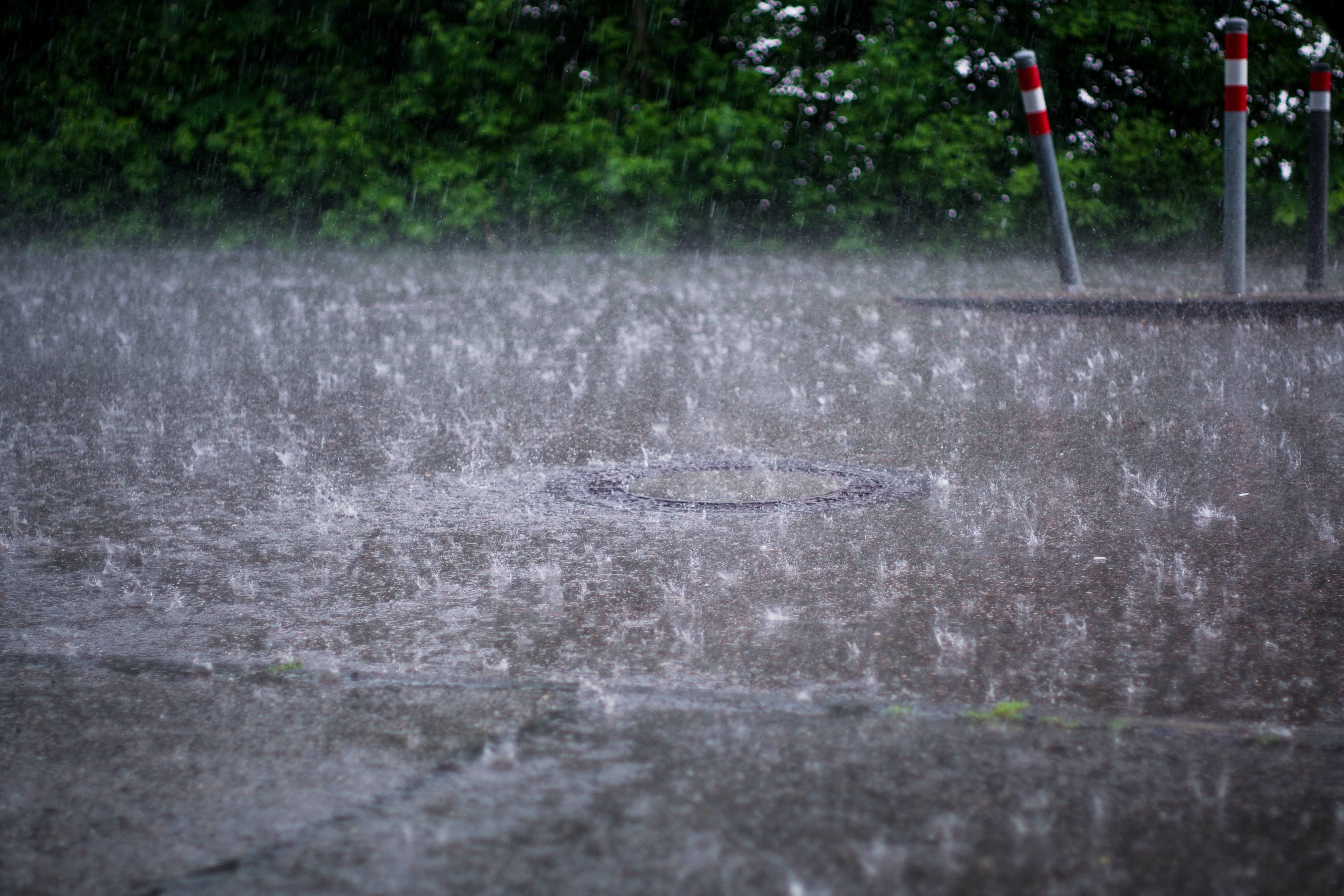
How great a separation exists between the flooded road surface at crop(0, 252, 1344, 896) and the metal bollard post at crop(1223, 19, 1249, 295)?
2926mm

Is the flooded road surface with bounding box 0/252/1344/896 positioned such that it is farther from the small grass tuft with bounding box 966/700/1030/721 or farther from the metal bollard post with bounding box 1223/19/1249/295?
the metal bollard post with bounding box 1223/19/1249/295

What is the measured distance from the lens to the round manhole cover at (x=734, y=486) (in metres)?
4.66

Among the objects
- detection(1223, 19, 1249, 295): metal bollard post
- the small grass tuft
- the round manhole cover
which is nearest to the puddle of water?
the round manhole cover

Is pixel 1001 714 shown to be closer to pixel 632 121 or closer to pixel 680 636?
pixel 680 636

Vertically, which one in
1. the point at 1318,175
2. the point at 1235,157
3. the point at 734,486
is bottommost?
the point at 734,486

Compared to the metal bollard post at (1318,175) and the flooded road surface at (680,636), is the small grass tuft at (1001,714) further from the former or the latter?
the metal bollard post at (1318,175)

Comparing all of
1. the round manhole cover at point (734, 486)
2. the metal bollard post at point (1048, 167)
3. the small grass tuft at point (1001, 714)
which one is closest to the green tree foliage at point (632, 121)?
the metal bollard post at point (1048, 167)

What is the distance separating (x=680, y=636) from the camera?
3301 millimetres

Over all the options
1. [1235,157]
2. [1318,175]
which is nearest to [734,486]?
[1235,157]

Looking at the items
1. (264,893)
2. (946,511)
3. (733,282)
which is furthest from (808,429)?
(733,282)

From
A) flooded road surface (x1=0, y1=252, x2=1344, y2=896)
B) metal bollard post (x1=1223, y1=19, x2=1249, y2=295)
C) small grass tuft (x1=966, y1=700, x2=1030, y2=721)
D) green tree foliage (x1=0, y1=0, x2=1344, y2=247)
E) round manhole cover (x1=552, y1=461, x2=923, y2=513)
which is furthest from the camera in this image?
green tree foliage (x1=0, y1=0, x2=1344, y2=247)

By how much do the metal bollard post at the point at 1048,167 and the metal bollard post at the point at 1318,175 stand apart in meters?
1.60

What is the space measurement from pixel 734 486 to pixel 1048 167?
6.98m

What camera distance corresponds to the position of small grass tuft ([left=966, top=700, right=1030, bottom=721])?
107 inches
